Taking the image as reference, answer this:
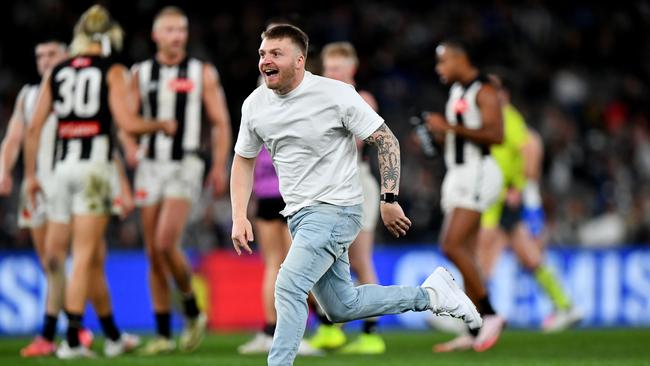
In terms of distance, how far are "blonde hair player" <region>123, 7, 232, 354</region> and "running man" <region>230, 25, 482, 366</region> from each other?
3.12 m

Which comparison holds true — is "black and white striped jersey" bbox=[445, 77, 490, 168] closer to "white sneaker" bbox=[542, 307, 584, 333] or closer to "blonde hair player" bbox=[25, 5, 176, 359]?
"blonde hair player" bbox=[25, 5, 176, 359]

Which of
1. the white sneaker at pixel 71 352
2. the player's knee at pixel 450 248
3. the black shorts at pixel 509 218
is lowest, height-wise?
the white sneaker at pixel 71 352

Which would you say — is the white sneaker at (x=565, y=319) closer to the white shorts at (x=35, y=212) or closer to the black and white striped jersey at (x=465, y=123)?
the black and white striped jersey at (x=465, y=123)

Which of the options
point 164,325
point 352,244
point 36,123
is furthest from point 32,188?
point 352,244

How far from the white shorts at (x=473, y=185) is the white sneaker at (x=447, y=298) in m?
2.88

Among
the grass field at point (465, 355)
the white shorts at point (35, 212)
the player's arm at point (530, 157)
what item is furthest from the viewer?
the player's arm at point (530, 157)

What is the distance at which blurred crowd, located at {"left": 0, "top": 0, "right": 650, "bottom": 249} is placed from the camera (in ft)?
60.7

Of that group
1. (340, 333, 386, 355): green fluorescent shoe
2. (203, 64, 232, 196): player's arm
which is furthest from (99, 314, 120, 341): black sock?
(340, 333, 386, 355): green fluorescent shoe

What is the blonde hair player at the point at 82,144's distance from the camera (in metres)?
9.97

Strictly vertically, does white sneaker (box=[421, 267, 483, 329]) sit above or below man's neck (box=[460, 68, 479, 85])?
below

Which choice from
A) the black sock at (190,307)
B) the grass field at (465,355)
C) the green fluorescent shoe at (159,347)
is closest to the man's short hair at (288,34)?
the grass field at (465,355)

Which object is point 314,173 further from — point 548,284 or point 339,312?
point 548,284

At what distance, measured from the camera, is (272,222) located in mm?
10445

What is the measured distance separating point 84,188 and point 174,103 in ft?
3.76
